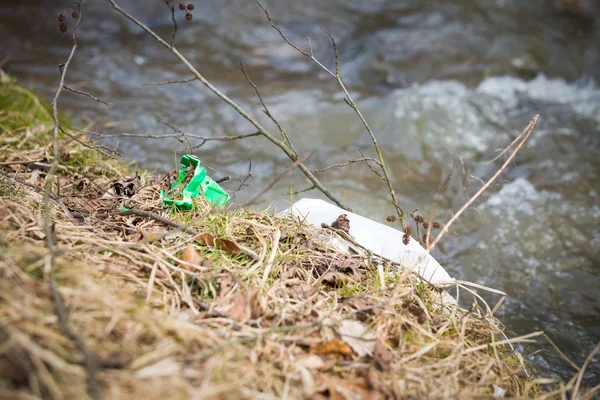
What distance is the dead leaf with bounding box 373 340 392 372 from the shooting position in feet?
5.34

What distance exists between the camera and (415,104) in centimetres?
584

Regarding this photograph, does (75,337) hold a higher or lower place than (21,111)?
higher

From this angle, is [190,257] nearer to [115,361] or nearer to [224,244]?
[224,244]

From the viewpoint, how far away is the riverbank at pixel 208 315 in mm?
1308

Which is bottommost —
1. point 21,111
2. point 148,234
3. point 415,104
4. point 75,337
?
point 21,111

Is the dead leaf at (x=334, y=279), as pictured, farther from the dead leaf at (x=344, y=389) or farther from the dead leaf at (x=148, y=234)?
the dead leaf at (x=148, y=234)

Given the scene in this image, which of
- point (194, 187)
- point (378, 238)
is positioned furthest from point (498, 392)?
point (194, 187)

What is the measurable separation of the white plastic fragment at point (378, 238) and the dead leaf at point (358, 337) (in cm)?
54

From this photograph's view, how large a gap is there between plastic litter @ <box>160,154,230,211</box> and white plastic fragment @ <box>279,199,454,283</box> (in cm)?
38

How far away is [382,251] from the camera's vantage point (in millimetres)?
2256

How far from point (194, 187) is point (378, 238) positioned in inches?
40.0

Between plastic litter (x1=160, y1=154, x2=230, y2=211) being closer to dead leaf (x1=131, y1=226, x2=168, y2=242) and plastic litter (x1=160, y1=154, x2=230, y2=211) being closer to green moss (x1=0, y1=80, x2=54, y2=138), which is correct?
dead leaf (x1=131, y1=226, x2=168, y2=242)

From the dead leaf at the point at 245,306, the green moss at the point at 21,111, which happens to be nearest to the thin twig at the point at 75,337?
the dead leaf at the point at 245,306

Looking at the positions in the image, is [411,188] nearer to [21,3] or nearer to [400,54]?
Result: [400,54]
